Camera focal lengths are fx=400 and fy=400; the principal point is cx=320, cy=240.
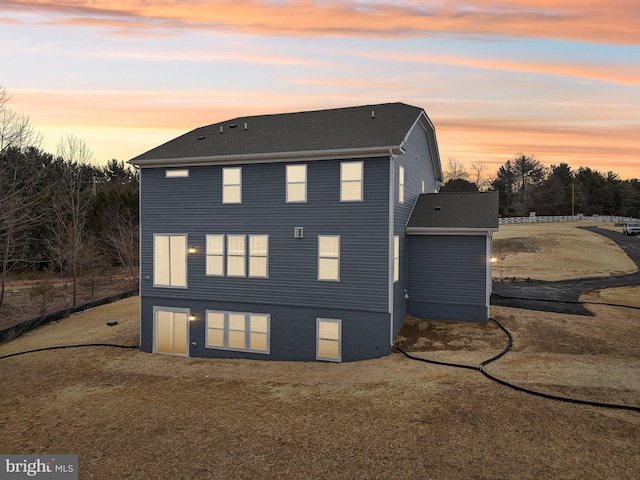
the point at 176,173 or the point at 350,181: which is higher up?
the point at 176,173

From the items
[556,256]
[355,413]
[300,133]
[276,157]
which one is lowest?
[355,413]

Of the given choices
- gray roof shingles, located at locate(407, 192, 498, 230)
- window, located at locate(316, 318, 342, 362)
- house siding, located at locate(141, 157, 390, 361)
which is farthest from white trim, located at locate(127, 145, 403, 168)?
window, located at locate(316, 318, 342, 362)

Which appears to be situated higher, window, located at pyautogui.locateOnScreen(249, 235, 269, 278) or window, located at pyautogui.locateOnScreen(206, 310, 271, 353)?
window, located at pyautogui.locateOnScreen(249, 235, 269, 278)

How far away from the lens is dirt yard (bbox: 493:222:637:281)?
116 ft

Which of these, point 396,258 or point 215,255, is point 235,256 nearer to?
point 215,255

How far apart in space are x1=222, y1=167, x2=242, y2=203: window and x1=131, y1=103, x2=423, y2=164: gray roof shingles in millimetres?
846

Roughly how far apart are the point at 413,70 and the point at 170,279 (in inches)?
772

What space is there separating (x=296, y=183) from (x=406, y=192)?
211 inches

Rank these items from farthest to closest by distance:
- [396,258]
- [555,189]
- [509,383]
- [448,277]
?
[555,189]
[448,277]
[396,258]
[509,383]

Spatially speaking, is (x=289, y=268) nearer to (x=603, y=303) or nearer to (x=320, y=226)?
(x=320, y=226)

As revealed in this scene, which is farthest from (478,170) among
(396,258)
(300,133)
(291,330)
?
(291,330)

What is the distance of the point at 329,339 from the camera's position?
17.3 meters

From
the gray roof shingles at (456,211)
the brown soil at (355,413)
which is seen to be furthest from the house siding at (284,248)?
the gray roof shingles at (456,211)

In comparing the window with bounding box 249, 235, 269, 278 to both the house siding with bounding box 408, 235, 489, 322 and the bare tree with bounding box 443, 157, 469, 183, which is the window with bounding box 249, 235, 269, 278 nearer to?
the house siding with bounding box 408, 235, 489, 322
